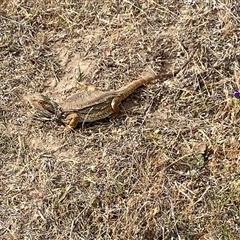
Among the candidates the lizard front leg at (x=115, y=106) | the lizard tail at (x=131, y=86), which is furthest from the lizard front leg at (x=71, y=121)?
the lizard tail at (x=131, y=86)

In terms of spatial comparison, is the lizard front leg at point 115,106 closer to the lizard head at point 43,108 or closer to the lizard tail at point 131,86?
the lizard tail at point 131,86

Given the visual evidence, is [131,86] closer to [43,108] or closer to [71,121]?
[71,121]

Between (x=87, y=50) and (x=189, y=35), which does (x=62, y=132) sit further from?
(x=189, y=35)

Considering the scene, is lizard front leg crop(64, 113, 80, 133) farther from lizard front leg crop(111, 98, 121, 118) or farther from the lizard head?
lizard front leg crop(111, 98, 121, 118)

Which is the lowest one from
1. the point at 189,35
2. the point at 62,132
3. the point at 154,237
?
the point at 154,237

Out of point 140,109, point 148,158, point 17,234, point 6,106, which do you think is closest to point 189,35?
point 140,109
